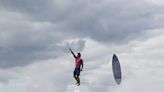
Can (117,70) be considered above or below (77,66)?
above

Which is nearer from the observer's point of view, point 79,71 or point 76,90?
point 76,90

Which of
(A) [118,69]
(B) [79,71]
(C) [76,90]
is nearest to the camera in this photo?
(C) [76,90]

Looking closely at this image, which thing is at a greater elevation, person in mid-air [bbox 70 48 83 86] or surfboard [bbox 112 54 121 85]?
surfboard [bbox 112 54 121 85]

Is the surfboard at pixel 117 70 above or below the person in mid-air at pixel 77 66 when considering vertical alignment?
above

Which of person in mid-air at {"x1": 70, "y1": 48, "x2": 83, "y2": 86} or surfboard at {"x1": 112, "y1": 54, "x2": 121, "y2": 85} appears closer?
person in mid-air at {"x1": 70, "y1": 48, "x2": 83, "y2": 86}

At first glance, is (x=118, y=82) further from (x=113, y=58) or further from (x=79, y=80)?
(x=79, y=80)

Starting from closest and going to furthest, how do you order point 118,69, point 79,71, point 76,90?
point 76,90 → point 79,71 → point 118,69

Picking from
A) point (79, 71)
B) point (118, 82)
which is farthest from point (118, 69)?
point (79, 71)

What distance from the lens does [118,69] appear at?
109125 millimetres

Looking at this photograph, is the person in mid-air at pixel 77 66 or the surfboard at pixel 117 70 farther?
the surfboard at pixel 117 70

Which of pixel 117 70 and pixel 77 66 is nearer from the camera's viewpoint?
pixel 77 66

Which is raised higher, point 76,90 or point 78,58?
point 78,58

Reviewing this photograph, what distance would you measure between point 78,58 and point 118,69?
4090 cm

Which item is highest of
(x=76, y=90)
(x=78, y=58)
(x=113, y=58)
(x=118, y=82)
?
(x=113, y=58)
